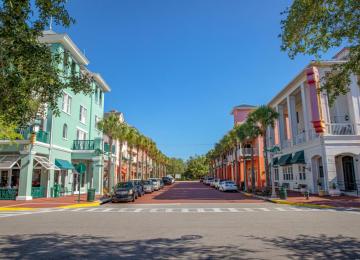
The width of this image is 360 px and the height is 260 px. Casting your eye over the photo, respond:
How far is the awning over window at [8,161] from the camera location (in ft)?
84.8

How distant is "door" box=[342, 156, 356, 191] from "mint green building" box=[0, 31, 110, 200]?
80.5 feet

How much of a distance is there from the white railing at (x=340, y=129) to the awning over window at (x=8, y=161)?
28.8m

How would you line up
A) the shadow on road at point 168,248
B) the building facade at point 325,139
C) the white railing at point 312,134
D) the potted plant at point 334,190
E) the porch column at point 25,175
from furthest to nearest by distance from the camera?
1. the white railing at point 312,134
2. the building facade at point 325,139
3. the potted plant at point 334,190
4. the porch column at point 25,175
5. the shadow on road at point 168,248

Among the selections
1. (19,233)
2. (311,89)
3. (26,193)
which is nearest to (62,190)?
(26,193)

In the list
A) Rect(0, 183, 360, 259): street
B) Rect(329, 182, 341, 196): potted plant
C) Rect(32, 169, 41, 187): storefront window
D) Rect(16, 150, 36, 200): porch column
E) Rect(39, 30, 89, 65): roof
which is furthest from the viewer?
Rect(39, 30, 89, 65): roof

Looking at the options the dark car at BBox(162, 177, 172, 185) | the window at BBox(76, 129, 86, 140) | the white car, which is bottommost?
the white car

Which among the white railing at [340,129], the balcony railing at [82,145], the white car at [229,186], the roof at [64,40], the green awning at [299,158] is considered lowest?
the white car at [229,186]

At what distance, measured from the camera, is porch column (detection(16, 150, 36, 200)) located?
26.1 metres

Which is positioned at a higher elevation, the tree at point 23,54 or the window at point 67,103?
the window at point 67,103

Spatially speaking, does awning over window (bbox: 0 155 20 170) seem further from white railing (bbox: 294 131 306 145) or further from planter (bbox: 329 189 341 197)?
white railing (bbox: 294 131 306 145)

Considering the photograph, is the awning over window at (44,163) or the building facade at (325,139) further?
the building facade at (325,139)

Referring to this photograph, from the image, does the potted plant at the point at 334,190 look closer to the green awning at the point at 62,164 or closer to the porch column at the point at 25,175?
the green awning at the point at 62,164

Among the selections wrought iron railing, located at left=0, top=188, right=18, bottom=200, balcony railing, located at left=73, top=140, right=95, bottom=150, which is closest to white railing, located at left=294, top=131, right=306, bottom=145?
balcony railing, located at left=73, top=140, right=95, bottom=150

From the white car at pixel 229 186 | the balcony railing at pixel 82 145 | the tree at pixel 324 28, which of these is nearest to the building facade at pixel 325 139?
the white car at pixel 229 186
